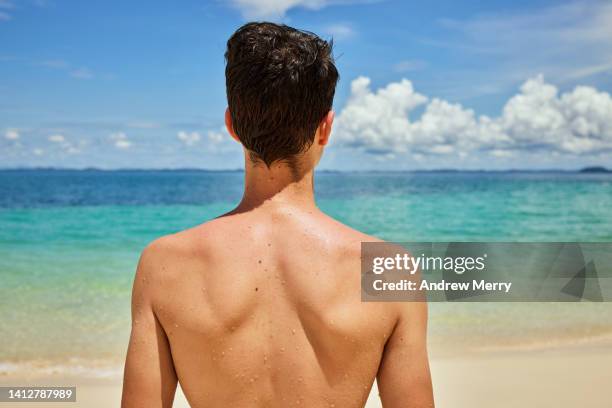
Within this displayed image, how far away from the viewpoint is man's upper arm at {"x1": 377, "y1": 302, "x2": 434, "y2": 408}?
1288mm

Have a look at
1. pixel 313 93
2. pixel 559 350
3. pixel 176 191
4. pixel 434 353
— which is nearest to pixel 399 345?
pixel 313 93

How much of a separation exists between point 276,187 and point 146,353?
45cm

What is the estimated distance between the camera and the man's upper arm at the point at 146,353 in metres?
1.30

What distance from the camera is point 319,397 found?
4.25 ft

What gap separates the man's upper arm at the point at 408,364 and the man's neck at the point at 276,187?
33 centimetres

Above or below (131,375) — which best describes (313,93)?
above

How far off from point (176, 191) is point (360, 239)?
108ft

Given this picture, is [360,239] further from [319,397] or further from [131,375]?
[131,375]

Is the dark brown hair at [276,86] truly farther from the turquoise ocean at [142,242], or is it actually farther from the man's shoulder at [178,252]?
the turquoise ocean at [142,242]
